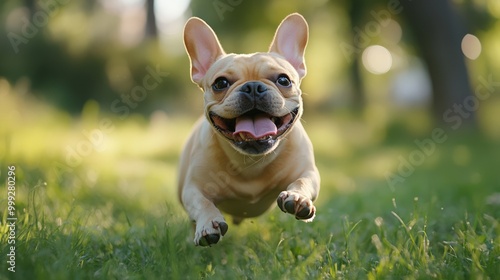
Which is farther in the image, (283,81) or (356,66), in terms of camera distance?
(356,66)

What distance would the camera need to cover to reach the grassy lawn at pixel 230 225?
281 centimetres

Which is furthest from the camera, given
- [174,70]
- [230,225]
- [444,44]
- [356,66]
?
Result: [356,66]

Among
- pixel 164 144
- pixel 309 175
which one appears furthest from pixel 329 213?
pixel 164 144

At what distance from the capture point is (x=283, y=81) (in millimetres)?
3461

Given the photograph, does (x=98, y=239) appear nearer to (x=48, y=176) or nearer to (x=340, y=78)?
(x=48, y=176)

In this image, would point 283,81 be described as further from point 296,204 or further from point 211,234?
point 211,234

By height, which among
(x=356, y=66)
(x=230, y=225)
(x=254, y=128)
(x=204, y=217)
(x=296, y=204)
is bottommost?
(x=356, y=66)

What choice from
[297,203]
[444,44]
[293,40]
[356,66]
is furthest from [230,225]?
[356,66]

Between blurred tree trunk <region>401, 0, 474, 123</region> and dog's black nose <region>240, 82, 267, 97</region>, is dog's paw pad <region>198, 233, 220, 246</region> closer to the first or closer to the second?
dog's black nose <region>240, 82, 267, 97</region>

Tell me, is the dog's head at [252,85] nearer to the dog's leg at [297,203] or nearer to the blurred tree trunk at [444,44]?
the dog's leg at [297,203]

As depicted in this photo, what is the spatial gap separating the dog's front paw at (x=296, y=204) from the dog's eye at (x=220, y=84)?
0.84 meters

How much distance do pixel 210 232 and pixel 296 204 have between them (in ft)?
1.49

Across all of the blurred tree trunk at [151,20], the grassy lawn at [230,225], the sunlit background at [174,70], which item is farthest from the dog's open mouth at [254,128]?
the blurred tree trunk at [151,20]

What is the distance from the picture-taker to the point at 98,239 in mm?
3449
